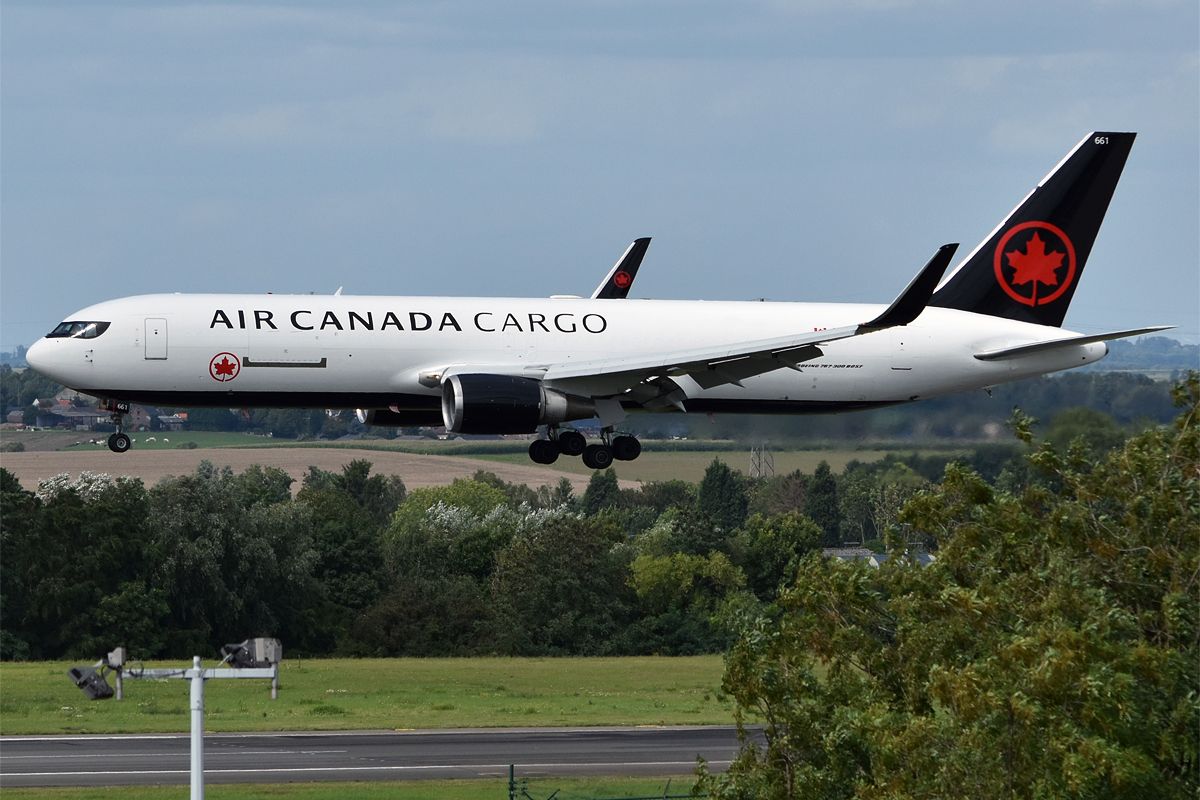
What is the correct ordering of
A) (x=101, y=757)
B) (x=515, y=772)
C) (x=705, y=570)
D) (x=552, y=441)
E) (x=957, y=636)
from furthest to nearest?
(x=705, y=570) < (x=552, y=441) < (x=101, y=757) < (x=515, y=772) < (x=957, y=636)

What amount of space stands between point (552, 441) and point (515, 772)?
33.8ft

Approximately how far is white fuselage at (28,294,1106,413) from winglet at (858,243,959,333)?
24.6ft

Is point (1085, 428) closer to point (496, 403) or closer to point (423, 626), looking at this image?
point (496, 403)

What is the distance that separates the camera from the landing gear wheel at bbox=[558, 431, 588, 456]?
50219mm

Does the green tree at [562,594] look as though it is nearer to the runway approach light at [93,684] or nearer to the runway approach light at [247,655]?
the runway approach light at [93,684]

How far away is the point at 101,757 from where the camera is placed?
150 ft

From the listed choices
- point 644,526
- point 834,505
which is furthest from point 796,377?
point 644,526

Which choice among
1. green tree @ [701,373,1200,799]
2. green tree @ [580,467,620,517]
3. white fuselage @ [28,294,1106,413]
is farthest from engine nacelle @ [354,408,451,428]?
green tree @ [580,467,620,517]

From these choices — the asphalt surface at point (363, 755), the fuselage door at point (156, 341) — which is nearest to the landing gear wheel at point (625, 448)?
the asphalt surface at point (363, 755)

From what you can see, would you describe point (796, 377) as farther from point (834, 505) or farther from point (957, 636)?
point (834, 505)

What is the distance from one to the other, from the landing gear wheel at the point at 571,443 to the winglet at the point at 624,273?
31.3 feet

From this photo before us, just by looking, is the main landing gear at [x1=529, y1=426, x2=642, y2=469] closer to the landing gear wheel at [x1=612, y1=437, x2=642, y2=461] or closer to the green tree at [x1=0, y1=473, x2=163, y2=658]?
the landing gear wheel at [x1=612, y1=437, x2=642, y2=461]

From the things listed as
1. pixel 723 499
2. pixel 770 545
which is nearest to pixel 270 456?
pixel 723 499

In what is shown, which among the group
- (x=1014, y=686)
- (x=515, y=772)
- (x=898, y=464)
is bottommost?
(x=515, y=772)
